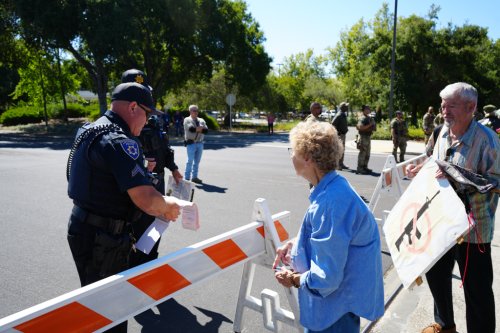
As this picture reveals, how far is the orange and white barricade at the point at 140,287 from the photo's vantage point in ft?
4.74

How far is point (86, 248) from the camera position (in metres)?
2.43

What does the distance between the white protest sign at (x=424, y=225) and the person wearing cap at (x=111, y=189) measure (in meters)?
1.44

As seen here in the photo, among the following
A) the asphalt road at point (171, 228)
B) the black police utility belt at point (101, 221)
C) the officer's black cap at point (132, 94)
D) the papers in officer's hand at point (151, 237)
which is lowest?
the asphalt road at point (171, 228)

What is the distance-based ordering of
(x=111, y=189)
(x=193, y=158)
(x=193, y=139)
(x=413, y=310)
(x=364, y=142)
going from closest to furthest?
(x=111, y=189) → (x=413, y=310) → (x=193, y=139) → (x=193, y=158) → (x=364, y=142)

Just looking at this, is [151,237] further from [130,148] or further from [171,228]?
[171,228]

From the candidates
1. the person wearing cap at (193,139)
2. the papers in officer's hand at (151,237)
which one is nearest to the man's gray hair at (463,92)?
the papers in officer's hand at (151,237)

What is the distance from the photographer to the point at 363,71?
33250 millimetres

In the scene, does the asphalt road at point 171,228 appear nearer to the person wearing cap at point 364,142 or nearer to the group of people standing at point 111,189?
the person wearing cap at point 364,142

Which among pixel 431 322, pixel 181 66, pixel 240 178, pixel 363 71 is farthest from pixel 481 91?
pixel 431 322

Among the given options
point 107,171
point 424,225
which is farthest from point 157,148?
point 424,225

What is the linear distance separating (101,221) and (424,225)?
202 centimetres

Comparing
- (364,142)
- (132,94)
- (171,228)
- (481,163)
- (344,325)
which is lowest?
(171,228)

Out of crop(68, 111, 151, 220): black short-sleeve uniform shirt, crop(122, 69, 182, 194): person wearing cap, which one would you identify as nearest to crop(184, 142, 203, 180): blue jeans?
crop(122, 69, 182, 194): person wearing cap

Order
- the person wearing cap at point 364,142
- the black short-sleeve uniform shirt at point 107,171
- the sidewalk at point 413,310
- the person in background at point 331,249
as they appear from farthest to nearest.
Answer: the person wearing cap at point 364,142
the sidewalk at point 413,310
the black short-sleeve uniform shirt at point 107,171
the person in background at point 331,249
